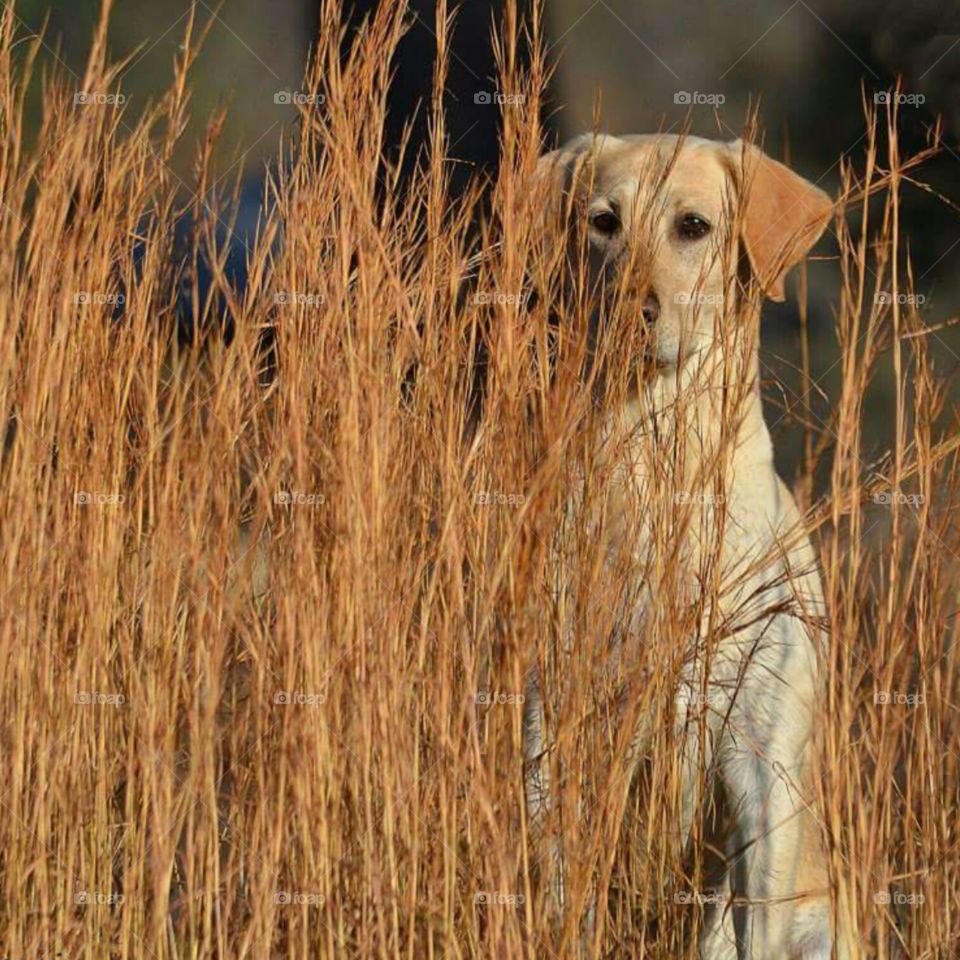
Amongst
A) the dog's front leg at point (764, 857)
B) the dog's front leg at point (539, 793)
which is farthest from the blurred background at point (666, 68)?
the dog's front leg at point (539, 793)

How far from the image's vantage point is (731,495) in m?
2.49

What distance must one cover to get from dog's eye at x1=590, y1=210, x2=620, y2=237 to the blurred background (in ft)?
5.31

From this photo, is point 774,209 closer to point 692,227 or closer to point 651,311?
point 692,227

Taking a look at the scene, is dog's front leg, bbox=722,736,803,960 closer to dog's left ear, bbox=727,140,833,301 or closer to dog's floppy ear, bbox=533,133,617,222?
dog's left ear, bbox=727,140,833,301

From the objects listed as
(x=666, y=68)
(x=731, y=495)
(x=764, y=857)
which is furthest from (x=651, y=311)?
(x=666, y=68)

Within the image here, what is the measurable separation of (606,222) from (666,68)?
1.95 metres

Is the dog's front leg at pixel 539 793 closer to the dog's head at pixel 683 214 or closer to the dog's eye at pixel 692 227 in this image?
the dog's head at pixel 683 214

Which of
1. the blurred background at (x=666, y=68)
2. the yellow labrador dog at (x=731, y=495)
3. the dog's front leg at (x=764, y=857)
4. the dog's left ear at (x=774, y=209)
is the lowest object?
the dog's front leg at (x=764, y=857)

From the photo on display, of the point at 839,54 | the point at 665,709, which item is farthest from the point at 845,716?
the point at 839,54

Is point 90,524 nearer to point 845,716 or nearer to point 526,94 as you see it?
point 526,94

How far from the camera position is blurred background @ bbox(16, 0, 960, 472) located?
4473mm

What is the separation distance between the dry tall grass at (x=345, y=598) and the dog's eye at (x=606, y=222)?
0.77 metres

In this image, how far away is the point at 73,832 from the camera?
1959 mm

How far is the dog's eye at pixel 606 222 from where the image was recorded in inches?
111
